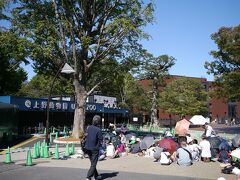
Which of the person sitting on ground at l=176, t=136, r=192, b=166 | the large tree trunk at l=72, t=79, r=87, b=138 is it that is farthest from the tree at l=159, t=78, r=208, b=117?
the person sitting on ground at l=176, t=136, r=192, b=166

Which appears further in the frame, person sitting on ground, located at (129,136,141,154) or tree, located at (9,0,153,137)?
tree, located at (9,0,153,137)

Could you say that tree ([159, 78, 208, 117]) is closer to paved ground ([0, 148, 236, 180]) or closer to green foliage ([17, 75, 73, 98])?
green foliage ([17, 75, 73, 98])

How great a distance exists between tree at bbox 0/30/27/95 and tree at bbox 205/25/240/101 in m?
21.9

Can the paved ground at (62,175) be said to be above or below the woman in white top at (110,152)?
below

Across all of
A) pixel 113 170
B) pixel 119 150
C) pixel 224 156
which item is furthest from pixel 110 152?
pixel 224 156

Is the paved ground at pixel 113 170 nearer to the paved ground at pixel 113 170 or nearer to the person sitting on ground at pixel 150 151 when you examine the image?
the paved ground at pixel 113 170

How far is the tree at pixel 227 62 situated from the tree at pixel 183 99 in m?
13.1

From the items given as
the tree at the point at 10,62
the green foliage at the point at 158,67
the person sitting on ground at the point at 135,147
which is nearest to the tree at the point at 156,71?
the green foliage at the point at 158,67

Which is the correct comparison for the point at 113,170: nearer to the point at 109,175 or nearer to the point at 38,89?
the point at 109,175

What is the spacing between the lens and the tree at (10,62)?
25.2 m

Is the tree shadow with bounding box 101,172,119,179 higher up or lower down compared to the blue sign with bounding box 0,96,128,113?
lower down

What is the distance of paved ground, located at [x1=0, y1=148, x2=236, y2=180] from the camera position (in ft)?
36.7

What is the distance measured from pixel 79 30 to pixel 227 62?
69.9ft

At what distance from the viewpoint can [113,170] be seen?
491 inches
